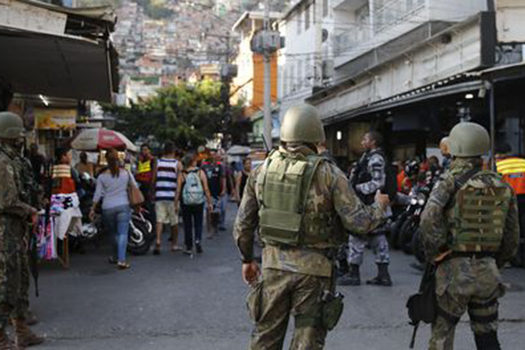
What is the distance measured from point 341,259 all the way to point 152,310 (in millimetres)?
2816

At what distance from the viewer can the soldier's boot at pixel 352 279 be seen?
801 centimetres

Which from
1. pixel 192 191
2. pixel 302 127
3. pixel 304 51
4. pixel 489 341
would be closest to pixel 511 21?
pixel 192 191

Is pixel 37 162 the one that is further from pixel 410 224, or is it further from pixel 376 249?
pixel 410 224

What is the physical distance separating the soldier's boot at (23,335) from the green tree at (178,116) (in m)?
35.9

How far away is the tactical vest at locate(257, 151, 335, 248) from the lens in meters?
3.77

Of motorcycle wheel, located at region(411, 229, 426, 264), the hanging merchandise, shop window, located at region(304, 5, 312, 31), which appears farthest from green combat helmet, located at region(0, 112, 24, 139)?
shop window, located at region(304, 5, 312, 31)

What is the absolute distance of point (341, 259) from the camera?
844 centimetres

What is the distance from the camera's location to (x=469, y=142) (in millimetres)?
4418

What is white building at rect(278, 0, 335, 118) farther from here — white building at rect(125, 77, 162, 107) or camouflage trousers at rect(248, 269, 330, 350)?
white building at rect(125, 77, 162, 107)

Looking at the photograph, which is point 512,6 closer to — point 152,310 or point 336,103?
point 152,310

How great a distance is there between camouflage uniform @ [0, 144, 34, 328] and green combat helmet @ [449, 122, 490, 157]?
352 cm

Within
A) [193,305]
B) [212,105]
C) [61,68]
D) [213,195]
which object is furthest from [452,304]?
[212,105]

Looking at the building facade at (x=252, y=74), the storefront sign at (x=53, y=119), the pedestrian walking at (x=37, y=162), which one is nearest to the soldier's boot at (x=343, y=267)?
the pedestrian walking at (x=37, y=162)

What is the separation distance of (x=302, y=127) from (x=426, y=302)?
4.97 feet
